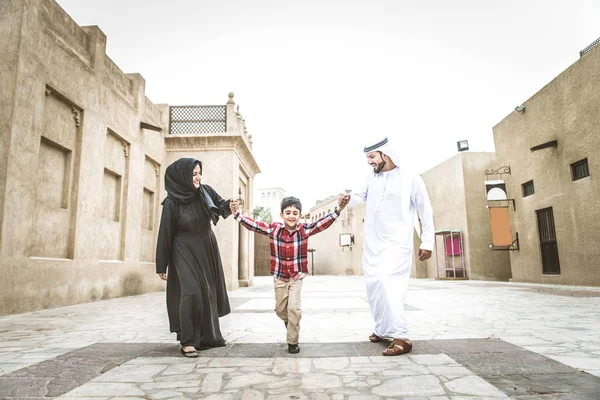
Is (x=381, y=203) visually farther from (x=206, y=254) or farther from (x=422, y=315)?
(x=422, y=315)

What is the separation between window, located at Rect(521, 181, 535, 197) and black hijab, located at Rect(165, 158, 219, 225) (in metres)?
12.7

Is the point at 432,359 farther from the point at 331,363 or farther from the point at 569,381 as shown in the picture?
the point at 569,381

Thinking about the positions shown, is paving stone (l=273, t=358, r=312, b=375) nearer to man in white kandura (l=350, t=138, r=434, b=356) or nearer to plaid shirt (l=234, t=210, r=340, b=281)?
plaid shirt (l=234, t=210, r=340, b=281)

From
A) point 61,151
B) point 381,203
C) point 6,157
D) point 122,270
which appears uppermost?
point 61,151

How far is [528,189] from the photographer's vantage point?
1352 cm

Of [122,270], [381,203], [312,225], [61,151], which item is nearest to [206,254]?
[312,225]

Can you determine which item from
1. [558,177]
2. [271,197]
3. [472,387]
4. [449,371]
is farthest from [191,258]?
[271,197]

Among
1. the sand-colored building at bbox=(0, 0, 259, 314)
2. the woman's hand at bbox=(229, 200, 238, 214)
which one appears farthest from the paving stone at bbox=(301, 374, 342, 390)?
the sand-colored building at bbox=(0, 0, 259, 314)

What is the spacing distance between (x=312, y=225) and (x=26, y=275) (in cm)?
535

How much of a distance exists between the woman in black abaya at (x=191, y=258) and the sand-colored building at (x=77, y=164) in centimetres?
384

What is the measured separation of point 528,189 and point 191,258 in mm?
13188

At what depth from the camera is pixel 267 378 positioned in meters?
2.60

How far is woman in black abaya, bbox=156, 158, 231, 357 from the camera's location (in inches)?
141

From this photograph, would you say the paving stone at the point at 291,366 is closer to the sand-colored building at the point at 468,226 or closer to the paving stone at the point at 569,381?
the paving stone at the point at 569,381
